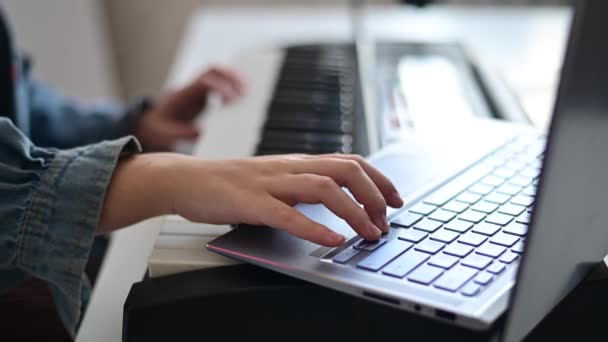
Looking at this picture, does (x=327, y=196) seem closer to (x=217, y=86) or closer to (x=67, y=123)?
(x=217, y=86)

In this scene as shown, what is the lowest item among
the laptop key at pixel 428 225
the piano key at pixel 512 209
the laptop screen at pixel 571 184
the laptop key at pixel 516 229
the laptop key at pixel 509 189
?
the laptop key at pixel 428 225

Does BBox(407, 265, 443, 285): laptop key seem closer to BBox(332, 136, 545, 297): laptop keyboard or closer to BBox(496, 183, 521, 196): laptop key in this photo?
BBox(332, 136, 545, 297): laptop keyboard

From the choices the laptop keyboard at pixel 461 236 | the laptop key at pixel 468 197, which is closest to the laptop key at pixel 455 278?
the laptop keyboard at pixel 461 236

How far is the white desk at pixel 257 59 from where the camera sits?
510mm

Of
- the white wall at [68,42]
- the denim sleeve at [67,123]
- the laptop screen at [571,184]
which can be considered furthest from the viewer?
the white wall at [68,42]

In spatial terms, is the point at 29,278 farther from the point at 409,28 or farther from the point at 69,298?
the point at 409,28

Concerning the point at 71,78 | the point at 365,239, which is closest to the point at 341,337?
the point at 365,239

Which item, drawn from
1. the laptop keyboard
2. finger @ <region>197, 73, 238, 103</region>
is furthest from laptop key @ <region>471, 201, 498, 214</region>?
finger @ <region>197, 73, 238, 103</region>

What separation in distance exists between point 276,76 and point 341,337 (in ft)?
1.88

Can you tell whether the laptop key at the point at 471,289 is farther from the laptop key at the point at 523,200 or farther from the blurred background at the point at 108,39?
the blurred background at the point at 108,39

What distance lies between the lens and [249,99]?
872mm

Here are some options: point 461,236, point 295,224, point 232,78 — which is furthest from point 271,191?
point 232,78

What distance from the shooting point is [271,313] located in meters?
0.43

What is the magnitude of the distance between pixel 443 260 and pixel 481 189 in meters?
0.13
